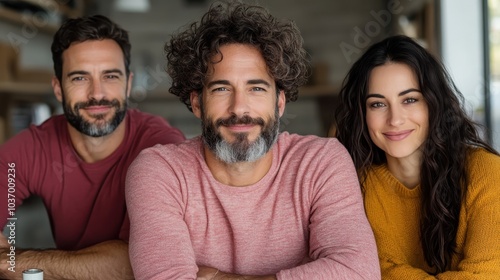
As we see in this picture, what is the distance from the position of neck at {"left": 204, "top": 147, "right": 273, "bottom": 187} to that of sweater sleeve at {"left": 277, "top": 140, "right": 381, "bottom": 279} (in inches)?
5.0

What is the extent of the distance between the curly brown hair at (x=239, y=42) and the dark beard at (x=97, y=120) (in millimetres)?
344

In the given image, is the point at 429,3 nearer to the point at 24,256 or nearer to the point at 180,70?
the point at 180,70

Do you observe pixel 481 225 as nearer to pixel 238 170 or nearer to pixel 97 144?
pixel 238 170

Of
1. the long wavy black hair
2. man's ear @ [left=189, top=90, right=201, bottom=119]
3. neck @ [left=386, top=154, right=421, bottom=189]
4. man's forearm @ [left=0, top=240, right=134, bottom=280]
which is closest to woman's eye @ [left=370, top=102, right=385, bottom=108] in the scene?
the long wavy black hair

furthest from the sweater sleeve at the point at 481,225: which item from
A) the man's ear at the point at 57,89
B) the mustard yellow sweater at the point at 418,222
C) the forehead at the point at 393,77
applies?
the man's ear at the point at 57,89

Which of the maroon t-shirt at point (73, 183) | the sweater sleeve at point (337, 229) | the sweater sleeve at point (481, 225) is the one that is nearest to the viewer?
the sweater sleeve at point (337, 229)

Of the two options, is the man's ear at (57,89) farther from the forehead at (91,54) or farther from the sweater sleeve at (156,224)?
the sweater sleeve at (156,224)

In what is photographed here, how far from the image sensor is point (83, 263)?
67.9 inches

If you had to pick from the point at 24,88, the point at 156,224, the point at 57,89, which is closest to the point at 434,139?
the point at 156,224

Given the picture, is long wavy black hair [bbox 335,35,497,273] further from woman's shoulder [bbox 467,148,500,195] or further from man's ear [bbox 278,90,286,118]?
man's ear [bbox 278,90,286,118]

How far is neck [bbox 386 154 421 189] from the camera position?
179cm

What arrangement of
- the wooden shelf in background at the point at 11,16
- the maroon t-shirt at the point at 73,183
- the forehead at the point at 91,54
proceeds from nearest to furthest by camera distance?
the maroon t-shirt at the point at 73,183
the forehead at the point at 91,54
the wooden shelf in background at the point at 11,16

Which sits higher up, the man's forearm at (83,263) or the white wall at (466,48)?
the white wall at (466,48)

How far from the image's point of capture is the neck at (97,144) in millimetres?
2057
